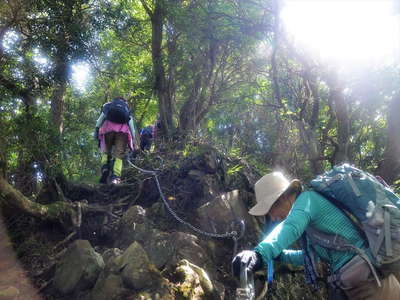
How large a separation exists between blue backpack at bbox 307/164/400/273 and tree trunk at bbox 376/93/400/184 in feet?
11.6

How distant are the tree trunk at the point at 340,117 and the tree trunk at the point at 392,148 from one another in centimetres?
63

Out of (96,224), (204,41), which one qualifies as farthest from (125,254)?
(204,41)

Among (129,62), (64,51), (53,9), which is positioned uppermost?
(129,62)

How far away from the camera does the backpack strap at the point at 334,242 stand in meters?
2.45

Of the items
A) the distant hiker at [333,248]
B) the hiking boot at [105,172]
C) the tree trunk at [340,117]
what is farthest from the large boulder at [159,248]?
the tree trunk at [340,117]

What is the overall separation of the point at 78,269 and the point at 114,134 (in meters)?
3.47

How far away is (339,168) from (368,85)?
4.31 meters

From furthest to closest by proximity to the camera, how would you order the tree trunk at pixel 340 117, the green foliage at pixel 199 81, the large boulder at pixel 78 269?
the tree trunk at pixel 340 117
the green foliage at pixel 199 81
the large boulder at pixel 78 269

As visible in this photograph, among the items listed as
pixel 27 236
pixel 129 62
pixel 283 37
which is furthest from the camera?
pixel 129 62

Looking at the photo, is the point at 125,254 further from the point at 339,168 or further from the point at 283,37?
the point at 283,37

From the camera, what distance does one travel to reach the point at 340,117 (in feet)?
20.7

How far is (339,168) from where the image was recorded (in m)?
2.81

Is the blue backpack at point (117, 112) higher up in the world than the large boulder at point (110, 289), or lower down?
higher up

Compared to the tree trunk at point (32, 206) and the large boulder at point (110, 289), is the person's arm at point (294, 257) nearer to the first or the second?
the large boulder at point (110, 289)
